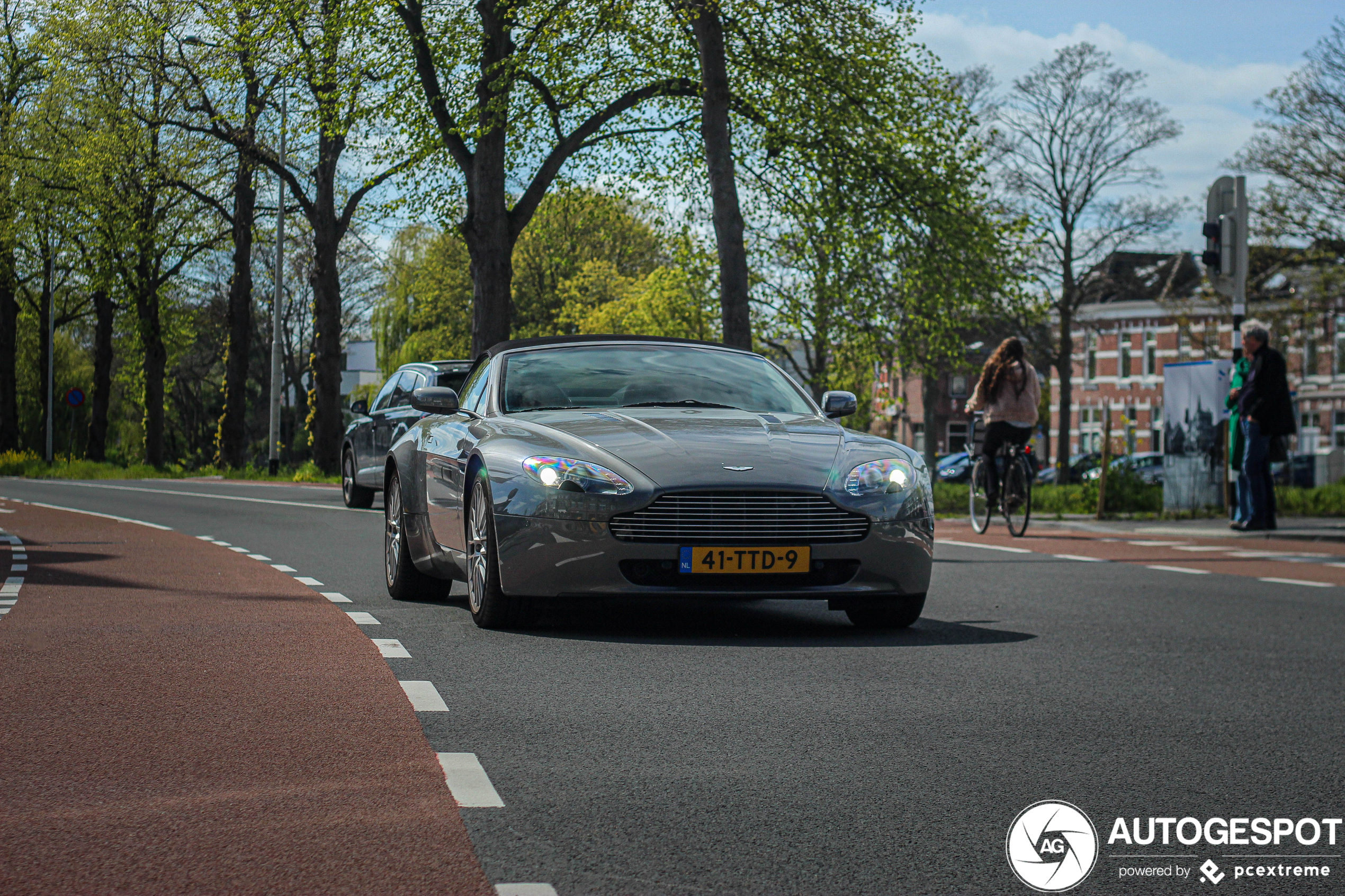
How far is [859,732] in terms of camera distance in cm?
522

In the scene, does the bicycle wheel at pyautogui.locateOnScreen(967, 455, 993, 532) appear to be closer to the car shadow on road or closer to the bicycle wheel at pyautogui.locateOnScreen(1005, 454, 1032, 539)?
the bicycle wheel at pyautogui.locateOnScreen(1005, 454, 1032, 539)

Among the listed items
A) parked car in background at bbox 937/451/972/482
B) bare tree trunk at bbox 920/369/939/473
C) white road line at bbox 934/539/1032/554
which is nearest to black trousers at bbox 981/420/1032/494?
white road line at bbox 934/539/1032/554

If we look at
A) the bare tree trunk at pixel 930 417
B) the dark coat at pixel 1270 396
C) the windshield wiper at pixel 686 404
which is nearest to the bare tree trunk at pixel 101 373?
the bare tree trunk at pixel 930 417

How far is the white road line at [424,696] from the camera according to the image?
221 inches

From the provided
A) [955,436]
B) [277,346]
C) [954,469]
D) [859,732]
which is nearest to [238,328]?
[277,346]

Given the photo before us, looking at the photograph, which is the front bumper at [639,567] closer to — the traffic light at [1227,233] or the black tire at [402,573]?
the black tire at [402,573]

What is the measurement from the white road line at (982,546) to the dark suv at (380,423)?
204 inches

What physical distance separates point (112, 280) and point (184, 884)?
4631 cm

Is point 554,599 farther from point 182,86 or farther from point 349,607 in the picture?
point 182,86

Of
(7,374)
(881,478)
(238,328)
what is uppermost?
(238,328)

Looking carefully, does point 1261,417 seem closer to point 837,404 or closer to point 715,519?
point 837,404

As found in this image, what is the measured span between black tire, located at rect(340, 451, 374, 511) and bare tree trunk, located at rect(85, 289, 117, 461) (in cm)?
3339

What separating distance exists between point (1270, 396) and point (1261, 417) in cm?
23

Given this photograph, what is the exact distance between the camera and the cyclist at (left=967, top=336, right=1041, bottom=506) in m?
15.9
